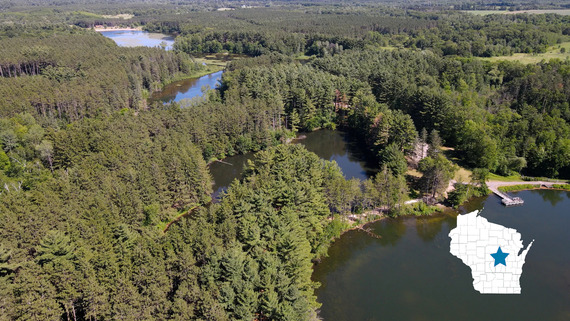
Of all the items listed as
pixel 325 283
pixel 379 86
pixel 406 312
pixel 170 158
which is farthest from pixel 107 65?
pixel 406 312

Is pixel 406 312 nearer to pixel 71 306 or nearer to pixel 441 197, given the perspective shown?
pixel 441 197

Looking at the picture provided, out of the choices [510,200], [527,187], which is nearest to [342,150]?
[510,200]

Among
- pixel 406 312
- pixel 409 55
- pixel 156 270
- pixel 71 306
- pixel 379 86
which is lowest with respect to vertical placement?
pixel 406 312

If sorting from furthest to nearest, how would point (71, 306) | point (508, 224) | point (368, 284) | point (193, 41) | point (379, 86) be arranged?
point (193, 41) → point (379, 86) → point (508, 224) → point (368, 284) → point (71, 306)

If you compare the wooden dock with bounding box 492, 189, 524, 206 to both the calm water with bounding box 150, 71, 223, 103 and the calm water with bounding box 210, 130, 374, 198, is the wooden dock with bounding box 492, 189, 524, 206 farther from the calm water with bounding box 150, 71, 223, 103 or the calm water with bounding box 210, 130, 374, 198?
the calm water with bounding box 150, 71, 223, 103

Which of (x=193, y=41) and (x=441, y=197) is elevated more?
(x=193, y=41)

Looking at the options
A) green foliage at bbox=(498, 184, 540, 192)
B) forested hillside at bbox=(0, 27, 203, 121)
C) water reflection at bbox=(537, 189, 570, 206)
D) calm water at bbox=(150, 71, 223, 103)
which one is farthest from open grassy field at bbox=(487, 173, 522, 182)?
forested hillside at bbox=(0, 27, 203, 121)
